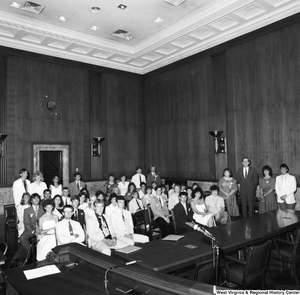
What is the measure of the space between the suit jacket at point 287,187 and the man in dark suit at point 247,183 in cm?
94

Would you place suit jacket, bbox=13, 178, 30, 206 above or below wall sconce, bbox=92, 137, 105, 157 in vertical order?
below

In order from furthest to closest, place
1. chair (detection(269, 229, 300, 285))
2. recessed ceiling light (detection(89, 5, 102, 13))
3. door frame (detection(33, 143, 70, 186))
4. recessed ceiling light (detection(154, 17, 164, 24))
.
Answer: door frame (detection(33, 143, 70, 186)), recessed ceiling light (detection(154, 17, 164, 24)), recessed ceiling light (detection(89, 5, 102, 13)), chair (detection(269, 229, 300, 285))

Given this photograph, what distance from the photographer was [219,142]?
10.8 metres

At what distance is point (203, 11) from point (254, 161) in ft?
16.1

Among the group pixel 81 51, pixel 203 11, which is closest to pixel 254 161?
pixel 203 11

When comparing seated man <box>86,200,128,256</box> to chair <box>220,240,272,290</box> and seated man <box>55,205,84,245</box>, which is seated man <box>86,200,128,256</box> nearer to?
seated man <box>55,205,84,245</box>

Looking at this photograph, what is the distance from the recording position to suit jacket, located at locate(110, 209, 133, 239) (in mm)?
5520

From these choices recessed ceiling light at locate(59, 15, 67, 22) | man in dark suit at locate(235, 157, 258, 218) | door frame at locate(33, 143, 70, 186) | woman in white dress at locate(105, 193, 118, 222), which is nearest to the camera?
woman in white dress at locate(105, 193, 118, 222)

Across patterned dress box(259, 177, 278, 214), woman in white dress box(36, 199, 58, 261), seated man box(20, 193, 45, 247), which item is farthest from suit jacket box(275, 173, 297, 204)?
seated man box(20, 193, 45, 247)

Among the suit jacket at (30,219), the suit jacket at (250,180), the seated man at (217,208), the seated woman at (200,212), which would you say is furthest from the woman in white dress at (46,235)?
the suit jacket at (250,180)

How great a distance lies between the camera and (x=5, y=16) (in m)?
9.04

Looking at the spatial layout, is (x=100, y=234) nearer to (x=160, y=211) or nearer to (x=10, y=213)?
(x=160, y=211)

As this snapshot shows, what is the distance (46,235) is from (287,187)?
557cm

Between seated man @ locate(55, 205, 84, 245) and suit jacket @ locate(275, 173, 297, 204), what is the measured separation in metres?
4.96
